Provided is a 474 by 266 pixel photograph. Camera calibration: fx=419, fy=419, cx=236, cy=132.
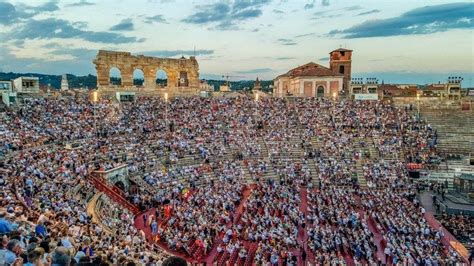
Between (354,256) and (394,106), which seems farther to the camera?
(394,106)

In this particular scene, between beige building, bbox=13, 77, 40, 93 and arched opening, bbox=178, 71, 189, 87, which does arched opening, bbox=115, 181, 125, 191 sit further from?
arched opening, bbox=178, 71, 189, 87

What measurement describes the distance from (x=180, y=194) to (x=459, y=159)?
26.5 m

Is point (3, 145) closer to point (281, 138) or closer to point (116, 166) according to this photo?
point (116, 166)

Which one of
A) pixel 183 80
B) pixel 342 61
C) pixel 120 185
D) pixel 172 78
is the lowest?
pixel 120 185

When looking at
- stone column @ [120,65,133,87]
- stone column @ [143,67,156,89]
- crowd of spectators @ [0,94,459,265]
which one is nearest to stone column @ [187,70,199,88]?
crowd of spectators @ [0,94,459,265]

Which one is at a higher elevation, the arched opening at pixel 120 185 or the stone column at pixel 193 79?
the stone column at pixel 193 79

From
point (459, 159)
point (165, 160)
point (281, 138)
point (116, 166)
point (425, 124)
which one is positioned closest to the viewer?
point (116, 166)

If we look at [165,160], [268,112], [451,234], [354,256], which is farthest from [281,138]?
[354,256]

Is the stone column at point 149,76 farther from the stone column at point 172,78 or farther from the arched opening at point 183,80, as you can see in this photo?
the arched opening at point 183,80

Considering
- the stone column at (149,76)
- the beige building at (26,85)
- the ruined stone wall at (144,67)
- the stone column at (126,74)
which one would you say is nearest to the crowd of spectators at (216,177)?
the beige building at (26,85)

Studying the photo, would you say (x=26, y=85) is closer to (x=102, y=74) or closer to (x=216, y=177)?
(x=102, y=74)

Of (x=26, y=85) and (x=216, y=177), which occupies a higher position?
(x=26, y=85)

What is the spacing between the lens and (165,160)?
A: 1362 inches

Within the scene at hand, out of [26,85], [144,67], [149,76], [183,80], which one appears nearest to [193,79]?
[183,80]
